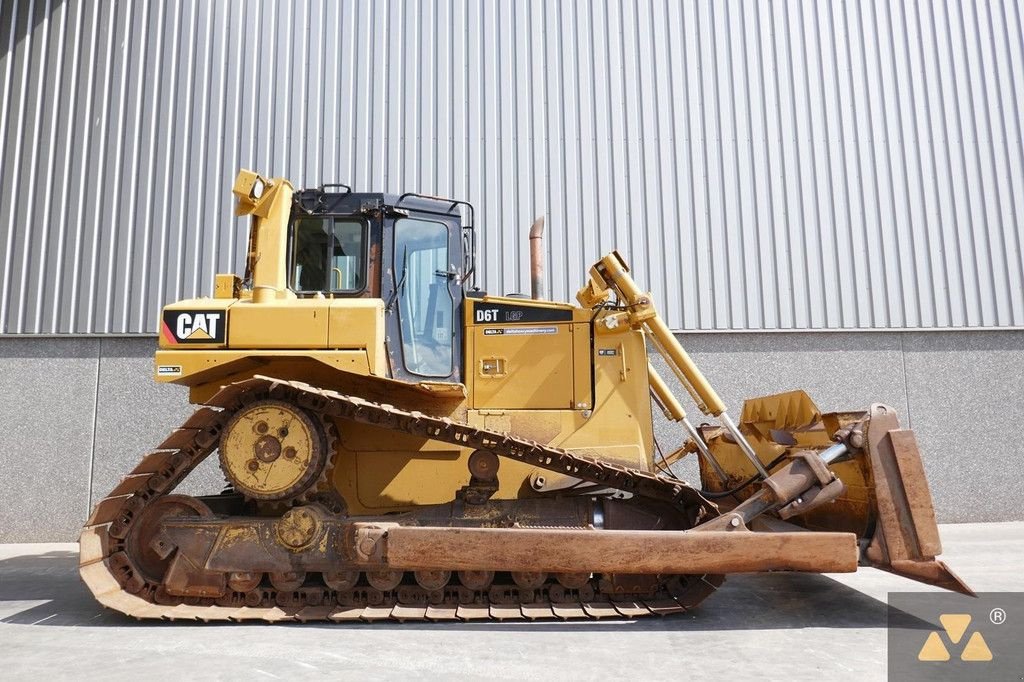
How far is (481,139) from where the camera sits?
372 inches

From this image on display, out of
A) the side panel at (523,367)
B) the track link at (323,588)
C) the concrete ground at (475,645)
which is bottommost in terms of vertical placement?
the concrete ground at (475,645)

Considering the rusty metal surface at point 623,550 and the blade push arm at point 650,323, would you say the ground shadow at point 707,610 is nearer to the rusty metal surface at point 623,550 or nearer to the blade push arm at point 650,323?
the rusty metal surface at point 623,550

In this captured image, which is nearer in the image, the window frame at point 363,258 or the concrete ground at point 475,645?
the concrete ground at point 475,645

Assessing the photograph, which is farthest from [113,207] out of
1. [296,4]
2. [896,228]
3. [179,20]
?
[896,228]

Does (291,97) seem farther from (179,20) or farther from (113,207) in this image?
(113,207)

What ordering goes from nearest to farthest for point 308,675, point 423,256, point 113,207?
point 308,675 → point 423,256 → point 113,207

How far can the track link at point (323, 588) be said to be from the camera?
4.72m

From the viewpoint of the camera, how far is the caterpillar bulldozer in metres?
4.64

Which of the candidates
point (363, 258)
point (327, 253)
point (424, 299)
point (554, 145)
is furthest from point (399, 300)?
point (554, 145)

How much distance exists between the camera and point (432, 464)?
18.1 feet

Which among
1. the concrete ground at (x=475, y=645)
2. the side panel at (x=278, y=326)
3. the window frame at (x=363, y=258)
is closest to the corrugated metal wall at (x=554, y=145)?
the window frame at (x=363, y=258)

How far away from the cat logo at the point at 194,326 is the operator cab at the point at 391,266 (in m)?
0.71

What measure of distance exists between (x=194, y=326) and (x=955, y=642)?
5867 millimetres

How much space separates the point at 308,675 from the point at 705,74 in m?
9.35
